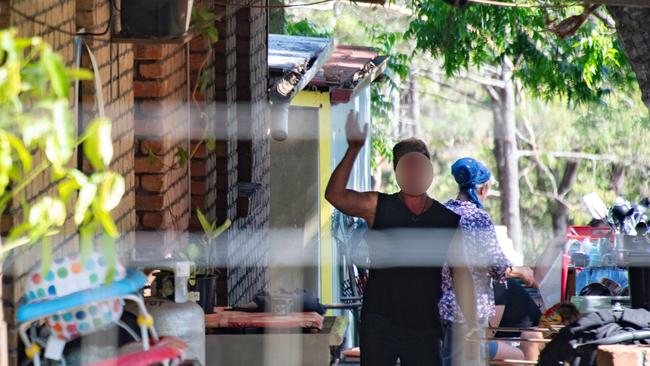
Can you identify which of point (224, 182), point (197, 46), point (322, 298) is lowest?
point (322, 298)

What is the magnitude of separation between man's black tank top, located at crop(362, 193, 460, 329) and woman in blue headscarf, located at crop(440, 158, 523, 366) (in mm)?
269

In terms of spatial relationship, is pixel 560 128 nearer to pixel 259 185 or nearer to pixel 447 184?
pixel 447 184

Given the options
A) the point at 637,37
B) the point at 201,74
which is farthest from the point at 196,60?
the point at 637,37

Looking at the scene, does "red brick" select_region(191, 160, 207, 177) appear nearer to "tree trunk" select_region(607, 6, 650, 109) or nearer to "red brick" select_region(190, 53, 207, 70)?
"red brick" select_region(190, 53, 207, 70)

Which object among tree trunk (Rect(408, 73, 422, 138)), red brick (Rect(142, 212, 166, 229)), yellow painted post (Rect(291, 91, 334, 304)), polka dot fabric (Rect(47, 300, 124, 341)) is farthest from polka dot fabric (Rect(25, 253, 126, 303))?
tree trunk (Rect(408, 73, 422, 138))

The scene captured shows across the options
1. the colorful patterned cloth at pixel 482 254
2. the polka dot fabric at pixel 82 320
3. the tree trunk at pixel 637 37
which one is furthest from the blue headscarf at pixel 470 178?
the polka dot fabric at pixel 82 320

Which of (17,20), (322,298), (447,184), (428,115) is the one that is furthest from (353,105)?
(428,115)

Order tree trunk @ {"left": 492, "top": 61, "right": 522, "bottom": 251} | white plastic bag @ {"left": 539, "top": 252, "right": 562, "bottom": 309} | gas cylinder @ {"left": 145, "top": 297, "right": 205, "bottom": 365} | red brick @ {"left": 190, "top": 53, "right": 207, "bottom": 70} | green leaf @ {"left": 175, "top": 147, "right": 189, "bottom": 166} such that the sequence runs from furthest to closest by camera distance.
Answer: tree trunk @ {"left": 492, "top": 61, "right": 522, "bottom": 251} < white plastic bag @ {"left": 539, "top": 252, "right": 562, "bottom": 309} < red brick @ {"left": 190, "top": 53, "right": 207, "bottom": 70} < green leaf @ {"left": 175, "top": 147, "right": 189, "bottom": 166} < gas cylinder @ {"left": 145, "top": 297, "right": 205, "bottom": 365}

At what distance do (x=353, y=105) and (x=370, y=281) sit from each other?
8974 mm

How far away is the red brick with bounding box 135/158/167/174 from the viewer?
5.63 m

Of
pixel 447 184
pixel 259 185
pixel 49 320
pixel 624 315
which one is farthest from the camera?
pixel 447 184

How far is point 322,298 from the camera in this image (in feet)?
40.4

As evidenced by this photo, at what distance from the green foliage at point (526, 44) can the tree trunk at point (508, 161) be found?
8.96 metres

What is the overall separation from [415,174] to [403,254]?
0.35m
